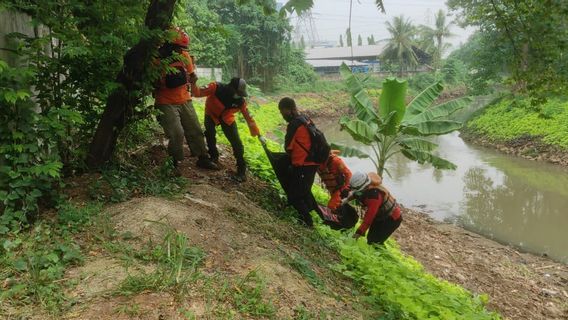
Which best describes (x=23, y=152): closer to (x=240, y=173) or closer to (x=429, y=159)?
(x=240, y=173)

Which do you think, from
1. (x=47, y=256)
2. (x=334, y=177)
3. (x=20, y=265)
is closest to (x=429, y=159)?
(x=334, y=177)

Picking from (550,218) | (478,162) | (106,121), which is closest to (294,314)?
(106,121)

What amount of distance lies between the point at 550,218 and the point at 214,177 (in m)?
10.00

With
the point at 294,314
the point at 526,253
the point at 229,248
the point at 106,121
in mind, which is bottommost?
the point at 526,253

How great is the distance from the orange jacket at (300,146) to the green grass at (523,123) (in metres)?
13.4

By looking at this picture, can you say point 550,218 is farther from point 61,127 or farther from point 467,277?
point 61,127

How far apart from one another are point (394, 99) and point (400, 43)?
37.9 m

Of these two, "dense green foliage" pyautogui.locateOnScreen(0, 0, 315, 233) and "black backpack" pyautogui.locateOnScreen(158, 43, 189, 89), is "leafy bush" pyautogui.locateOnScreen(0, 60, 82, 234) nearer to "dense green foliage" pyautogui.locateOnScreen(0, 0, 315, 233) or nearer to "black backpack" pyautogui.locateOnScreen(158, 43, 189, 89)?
"dense green foliage" pyautogui.locateOnScreen(0, 0, 315, 233)

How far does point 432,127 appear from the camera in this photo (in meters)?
9.75

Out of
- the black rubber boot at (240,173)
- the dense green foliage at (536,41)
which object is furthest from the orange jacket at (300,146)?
the dense green foliage at (536,41)

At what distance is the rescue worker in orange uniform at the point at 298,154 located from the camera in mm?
5527

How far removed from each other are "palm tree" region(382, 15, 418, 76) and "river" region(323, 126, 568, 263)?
26.6m

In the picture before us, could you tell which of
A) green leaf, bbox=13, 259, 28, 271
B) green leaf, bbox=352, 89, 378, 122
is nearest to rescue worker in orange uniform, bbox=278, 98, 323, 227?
green leaf, bbox=13, 259, 28, 271

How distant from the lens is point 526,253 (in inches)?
387
